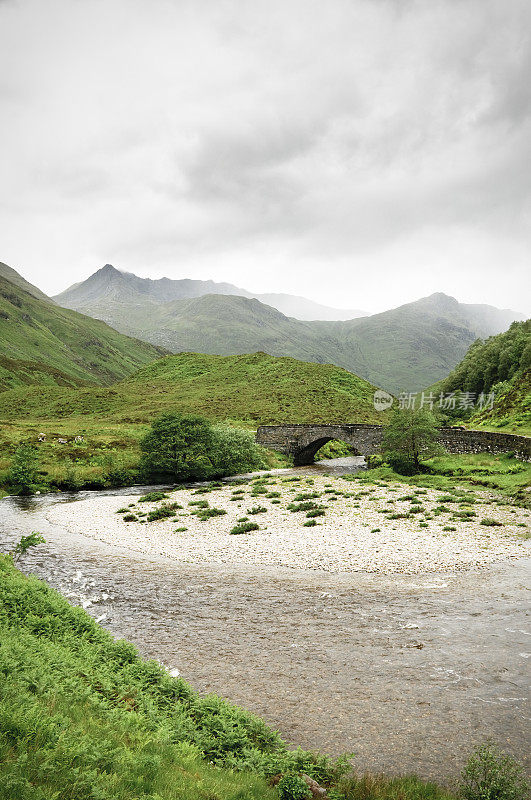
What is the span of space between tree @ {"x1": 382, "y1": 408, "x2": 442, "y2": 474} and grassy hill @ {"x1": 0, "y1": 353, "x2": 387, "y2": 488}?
39576 mm

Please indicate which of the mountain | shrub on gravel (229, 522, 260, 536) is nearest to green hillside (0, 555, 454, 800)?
shrub on gravel (229, 522, 260, 536)

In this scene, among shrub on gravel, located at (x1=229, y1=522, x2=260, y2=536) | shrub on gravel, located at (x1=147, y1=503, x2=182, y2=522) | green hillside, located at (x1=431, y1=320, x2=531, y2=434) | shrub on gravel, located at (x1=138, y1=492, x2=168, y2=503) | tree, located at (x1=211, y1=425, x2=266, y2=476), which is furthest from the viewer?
tree, located at (x1=211, y1=425, x2=266, y2=476)

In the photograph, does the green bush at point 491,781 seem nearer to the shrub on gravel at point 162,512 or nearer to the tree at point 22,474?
the shrub on gravel at point 162,512

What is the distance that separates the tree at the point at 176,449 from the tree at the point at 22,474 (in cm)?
1462

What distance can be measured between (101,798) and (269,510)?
3390 cm

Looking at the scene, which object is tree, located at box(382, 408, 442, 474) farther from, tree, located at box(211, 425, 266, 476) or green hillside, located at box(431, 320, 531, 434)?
tree, located at box(211, 425, 266, 476)

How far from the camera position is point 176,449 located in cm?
6412

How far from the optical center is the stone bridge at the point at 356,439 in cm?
5528

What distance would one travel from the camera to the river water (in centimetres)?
1090

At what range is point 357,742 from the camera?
34.3ft

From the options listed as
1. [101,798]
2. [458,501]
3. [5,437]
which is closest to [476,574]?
[458,501]

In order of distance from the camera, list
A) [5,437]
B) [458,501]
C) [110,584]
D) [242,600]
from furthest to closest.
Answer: [5,437] → [458,501] → [110,584] → [242,600]

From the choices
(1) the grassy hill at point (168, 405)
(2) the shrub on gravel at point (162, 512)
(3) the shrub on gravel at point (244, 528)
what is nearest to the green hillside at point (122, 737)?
(3) the shrub on gravel at point (244, 528)

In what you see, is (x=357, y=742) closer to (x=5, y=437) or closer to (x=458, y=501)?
(x=458, y=501)
